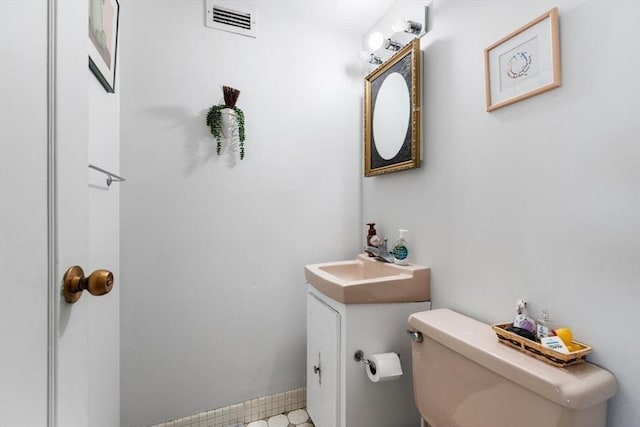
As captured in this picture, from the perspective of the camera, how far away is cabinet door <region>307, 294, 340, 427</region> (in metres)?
1.17

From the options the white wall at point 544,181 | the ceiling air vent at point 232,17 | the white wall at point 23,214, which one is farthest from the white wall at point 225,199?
the white wall at point 23,214

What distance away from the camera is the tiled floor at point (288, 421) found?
1.52 meters

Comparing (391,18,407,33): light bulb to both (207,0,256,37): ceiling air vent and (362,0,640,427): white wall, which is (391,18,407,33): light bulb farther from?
(207,0,256,37): ceiling air vent

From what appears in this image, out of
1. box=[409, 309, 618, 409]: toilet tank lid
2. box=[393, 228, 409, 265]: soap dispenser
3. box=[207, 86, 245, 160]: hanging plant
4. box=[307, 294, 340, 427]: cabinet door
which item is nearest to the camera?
box=[409, 309, 618, 409]: toilet tank lid

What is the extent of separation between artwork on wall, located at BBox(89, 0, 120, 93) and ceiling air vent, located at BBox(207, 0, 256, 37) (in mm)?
463

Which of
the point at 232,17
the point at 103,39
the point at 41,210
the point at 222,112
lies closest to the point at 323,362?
the point at 41,210

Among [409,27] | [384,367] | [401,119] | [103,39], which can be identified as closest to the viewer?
[103,39]

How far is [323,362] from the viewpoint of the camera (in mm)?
1280

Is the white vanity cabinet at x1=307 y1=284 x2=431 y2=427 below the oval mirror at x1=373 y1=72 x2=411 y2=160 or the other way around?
below

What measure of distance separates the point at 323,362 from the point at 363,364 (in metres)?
0.23

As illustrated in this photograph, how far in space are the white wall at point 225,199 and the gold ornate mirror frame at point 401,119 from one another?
0.16 meters

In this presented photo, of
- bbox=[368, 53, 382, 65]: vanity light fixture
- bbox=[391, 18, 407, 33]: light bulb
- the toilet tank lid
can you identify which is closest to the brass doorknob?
the toilet tank lid

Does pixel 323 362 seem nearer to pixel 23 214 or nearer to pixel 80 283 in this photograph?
pixel 80 283

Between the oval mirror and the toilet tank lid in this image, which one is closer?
the toilet tank lid
